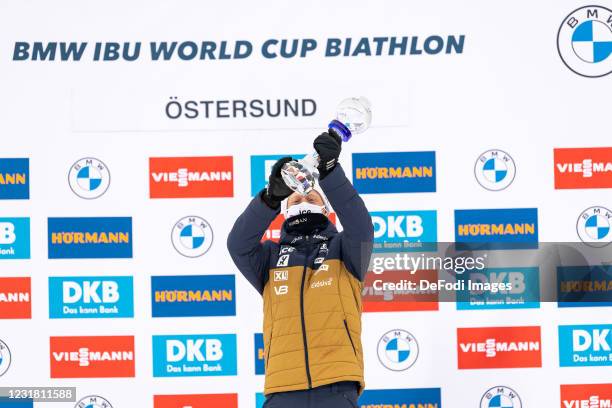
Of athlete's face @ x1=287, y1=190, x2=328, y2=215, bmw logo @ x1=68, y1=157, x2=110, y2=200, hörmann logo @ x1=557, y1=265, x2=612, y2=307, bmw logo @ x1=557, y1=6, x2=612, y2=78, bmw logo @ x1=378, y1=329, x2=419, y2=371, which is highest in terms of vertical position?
bmw logo @ x1=557, y1=6, x2=612, y2=78

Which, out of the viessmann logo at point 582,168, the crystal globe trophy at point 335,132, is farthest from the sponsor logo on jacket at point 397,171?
the crystal globe trophy at point 335,132

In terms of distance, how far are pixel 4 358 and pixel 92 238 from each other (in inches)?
27.3

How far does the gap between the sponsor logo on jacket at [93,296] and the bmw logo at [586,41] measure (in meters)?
2.25

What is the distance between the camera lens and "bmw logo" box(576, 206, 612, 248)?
3.30 metres

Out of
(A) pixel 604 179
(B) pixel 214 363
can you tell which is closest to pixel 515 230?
(A) pixel 604 179

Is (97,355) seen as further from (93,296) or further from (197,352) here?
(197,352)

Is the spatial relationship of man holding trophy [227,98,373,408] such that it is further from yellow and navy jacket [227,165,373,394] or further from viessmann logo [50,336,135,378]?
viessmann logo [50,336,135,378]

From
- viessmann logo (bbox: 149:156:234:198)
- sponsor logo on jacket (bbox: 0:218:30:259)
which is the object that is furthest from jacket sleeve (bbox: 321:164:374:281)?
sponsor logo on jacket (bbox: 0:218:30:259)

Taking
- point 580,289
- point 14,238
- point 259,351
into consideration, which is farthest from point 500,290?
point 14,238

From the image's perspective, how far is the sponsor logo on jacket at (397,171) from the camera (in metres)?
3.28

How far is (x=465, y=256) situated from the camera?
3309mm

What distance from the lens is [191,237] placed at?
10.9ft

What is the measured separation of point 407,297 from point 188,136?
48.7 inches

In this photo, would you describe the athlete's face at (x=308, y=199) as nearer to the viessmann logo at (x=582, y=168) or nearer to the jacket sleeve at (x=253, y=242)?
the jacket sleeve at (x=253, y=242)
